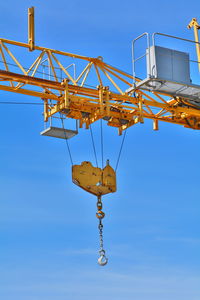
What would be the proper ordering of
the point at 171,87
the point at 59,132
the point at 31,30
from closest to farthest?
1. the point at 31,30
2. the point at 171,87
3. the point at 59,132

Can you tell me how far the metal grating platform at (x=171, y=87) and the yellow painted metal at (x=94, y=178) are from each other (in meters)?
3.08

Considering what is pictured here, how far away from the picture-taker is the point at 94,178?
2470 centimetres

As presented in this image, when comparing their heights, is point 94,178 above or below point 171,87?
below

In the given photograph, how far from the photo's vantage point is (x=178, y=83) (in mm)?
24844

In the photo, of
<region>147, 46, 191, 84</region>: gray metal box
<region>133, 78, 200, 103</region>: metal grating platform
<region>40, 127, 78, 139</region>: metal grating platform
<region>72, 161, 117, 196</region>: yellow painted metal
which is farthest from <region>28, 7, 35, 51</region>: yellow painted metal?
<region>72, 161, 117, 196</region>: yellow painted metal

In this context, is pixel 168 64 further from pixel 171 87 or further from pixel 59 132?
pixel 59 132

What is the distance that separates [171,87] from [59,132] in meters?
4.20

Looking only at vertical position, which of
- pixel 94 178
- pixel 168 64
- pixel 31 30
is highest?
pixel 31 30

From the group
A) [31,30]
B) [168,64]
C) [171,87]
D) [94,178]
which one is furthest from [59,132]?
[168,64]

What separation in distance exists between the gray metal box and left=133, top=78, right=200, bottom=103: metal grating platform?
14cm

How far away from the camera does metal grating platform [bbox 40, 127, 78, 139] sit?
25.7m

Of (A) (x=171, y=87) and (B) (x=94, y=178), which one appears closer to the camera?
(B) (x=94, y=178)

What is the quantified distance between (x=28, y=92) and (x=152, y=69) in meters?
4.24

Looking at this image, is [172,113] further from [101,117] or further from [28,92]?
[28,92]
